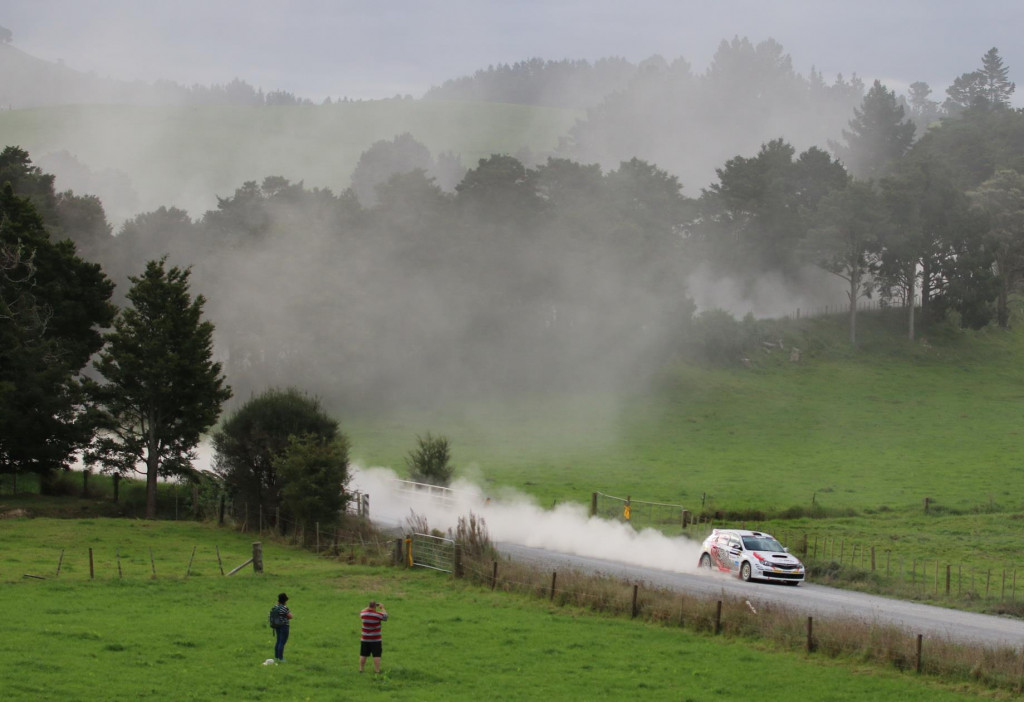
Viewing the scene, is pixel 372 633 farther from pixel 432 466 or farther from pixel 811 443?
pixel 811 443

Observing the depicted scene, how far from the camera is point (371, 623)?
94.5 feet

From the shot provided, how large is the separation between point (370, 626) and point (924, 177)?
11604 cm

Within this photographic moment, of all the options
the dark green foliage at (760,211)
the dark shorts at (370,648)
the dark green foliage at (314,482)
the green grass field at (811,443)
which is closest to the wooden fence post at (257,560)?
the dark green foliage at (314,482)

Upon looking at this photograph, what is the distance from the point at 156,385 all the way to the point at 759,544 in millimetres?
35437

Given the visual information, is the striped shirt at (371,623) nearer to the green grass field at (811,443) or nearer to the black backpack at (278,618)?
the black backpack at (278,618)

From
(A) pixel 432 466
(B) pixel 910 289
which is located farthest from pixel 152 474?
(B) pixel 910 289

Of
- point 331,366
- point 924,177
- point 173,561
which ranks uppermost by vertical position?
point 924,177

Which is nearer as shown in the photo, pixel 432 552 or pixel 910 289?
pixel 432 552

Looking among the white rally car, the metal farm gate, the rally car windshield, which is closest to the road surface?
the white rally car

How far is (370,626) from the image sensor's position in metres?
28.9

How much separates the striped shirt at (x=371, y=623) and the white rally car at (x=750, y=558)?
22445mm

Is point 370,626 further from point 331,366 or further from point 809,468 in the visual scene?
point 331,366

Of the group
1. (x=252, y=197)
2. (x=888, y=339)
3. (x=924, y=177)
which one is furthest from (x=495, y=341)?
(x=924, y=177)

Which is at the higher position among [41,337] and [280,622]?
[41,337]
